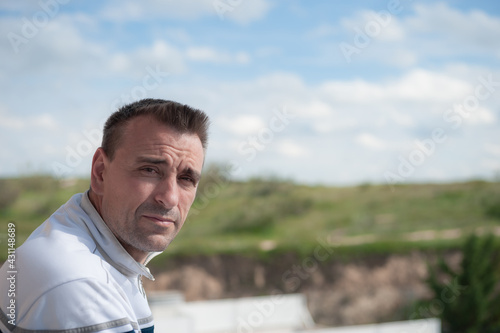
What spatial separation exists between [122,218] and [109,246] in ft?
0.15

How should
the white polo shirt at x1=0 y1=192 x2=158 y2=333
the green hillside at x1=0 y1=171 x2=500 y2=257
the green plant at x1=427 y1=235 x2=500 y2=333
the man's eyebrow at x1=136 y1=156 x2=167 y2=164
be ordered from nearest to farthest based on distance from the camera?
the white polo shirt at x1=0 y1=192 x2=158 y2=333
the man's eyebrow at x1=136 y1=156 x2=167 y2=164
the green plant at x1=427 y1=235 x2=500 y2=333
the green hillside at x1=0 y1=171 x2=500 y2=257

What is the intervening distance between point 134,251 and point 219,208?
14.1 m

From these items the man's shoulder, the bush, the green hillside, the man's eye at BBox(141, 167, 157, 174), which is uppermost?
the man's eye at BBox(141, 167, 157, 174)

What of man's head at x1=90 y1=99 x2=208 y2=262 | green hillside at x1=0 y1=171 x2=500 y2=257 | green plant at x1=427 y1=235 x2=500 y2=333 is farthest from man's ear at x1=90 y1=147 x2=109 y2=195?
green hillside at x1=0 y1=171 x2=500 y2=257

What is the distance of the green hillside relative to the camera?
1391 cm

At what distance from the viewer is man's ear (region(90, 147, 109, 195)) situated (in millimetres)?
854

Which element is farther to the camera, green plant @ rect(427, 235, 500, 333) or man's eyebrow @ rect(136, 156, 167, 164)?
green plant @ rect(427, 235, 500, 333)

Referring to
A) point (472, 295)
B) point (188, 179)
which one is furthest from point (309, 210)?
point (188, 179)

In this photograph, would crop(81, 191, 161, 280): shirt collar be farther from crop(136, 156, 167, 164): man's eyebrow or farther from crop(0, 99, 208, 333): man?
crop(136, 156, 167, 164): man's eyebrow

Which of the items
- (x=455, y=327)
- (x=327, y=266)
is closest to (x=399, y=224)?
(x=327, y=266)

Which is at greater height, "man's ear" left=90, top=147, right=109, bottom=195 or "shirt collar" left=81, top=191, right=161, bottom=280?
"man's ear" left=90, top=147, right=109, bottom=195

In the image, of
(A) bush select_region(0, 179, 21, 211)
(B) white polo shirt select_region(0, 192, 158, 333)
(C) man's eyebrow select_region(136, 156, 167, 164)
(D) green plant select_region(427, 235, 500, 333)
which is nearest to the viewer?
(B) white polo shirt select_region(0, 192, 158, 333)

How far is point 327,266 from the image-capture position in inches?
490

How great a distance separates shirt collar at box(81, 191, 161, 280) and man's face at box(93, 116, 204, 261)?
1 cm
